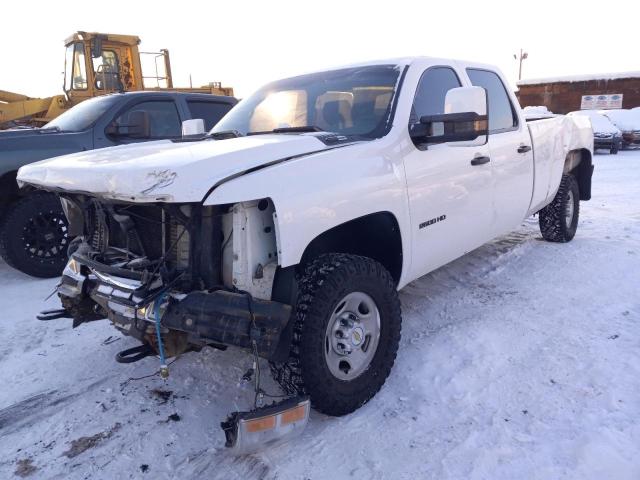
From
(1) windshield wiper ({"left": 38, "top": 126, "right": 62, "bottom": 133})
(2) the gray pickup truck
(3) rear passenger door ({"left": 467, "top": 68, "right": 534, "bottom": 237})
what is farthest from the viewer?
(1) windshield wiper ({"left": 38, "top": 126, "right": 62, "bottom": 133})

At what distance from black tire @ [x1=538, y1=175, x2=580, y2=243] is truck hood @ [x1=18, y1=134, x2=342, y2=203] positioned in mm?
4040

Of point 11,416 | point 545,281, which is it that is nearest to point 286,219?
point 11,416

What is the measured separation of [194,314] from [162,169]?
2.16ft

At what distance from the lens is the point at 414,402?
284cm

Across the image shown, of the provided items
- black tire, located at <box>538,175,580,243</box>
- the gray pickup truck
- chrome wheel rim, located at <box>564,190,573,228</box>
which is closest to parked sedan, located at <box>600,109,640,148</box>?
black tire, located at <box>538,175,580,243</box>

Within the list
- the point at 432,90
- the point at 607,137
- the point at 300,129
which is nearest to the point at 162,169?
the point at 300,129

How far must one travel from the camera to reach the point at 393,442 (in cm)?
251

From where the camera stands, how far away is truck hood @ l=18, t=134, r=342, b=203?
212cm

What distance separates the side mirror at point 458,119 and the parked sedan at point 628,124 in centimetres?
1858

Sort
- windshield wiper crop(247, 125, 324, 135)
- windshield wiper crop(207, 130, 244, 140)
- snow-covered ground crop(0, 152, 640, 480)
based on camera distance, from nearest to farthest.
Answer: snow-covered ground crop(0, 152, 640, 480) < windshield wiper crop(247, 125, 324, 135) < windshield wiper crop(207, 130, 244, 140)

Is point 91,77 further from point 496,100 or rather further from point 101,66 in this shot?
point 496,100

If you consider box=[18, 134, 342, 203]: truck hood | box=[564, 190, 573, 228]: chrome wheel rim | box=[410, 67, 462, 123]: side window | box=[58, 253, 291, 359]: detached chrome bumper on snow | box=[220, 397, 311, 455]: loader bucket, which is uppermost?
box=[410, 67, 462, 123]: side window

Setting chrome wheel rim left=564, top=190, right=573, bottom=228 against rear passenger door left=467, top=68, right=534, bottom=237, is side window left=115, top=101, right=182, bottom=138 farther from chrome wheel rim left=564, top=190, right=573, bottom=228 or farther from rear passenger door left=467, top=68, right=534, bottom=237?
chrome wheel rim left=564, top=190, right=573, bottom=228

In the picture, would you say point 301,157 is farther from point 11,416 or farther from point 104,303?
point 11,416
